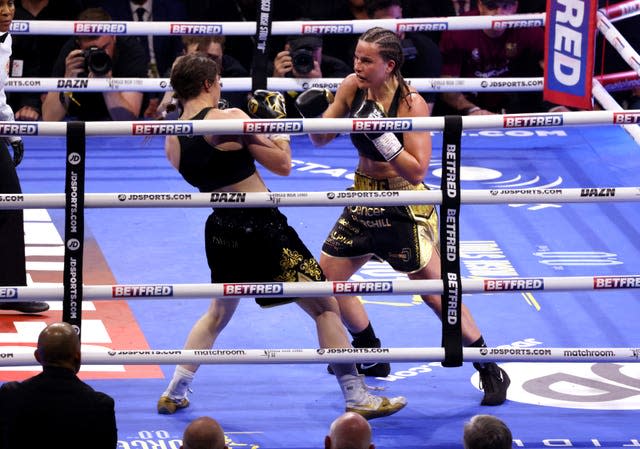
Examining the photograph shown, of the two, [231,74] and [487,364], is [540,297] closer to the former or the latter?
[487,364]

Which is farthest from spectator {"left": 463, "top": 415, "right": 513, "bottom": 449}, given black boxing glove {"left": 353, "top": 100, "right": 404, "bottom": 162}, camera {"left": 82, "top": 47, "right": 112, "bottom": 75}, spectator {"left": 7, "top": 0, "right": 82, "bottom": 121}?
spectator {"left": 7, "top": 0, "right": 82, "bottom": 121}

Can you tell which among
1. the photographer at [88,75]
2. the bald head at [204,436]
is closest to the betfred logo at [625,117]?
the bald head at [204,436]

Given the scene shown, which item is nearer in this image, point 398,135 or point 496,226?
point 398,135

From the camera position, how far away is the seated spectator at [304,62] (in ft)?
28.3

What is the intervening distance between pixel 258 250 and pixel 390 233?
67cm

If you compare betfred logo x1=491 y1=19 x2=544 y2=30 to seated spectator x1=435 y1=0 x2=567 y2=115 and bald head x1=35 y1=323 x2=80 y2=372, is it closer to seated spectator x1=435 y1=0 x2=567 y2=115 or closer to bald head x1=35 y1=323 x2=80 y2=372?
seated spectator x1=435 y1=0 x2=567 y2=115

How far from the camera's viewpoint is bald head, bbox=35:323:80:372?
4.07 m

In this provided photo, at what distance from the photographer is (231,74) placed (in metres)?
9.20

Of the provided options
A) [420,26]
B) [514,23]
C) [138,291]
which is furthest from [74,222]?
[514,23]

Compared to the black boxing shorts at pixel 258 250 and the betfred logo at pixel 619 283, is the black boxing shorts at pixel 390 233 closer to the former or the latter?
the black boxing shorts at pixel 258 250

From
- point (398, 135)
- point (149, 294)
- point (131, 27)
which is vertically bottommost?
point (149, 294)

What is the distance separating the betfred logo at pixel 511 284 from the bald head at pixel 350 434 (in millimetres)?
1447

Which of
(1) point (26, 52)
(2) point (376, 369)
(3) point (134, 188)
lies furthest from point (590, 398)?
(1) point (26, 52)

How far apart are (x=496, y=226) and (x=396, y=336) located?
1730mm
